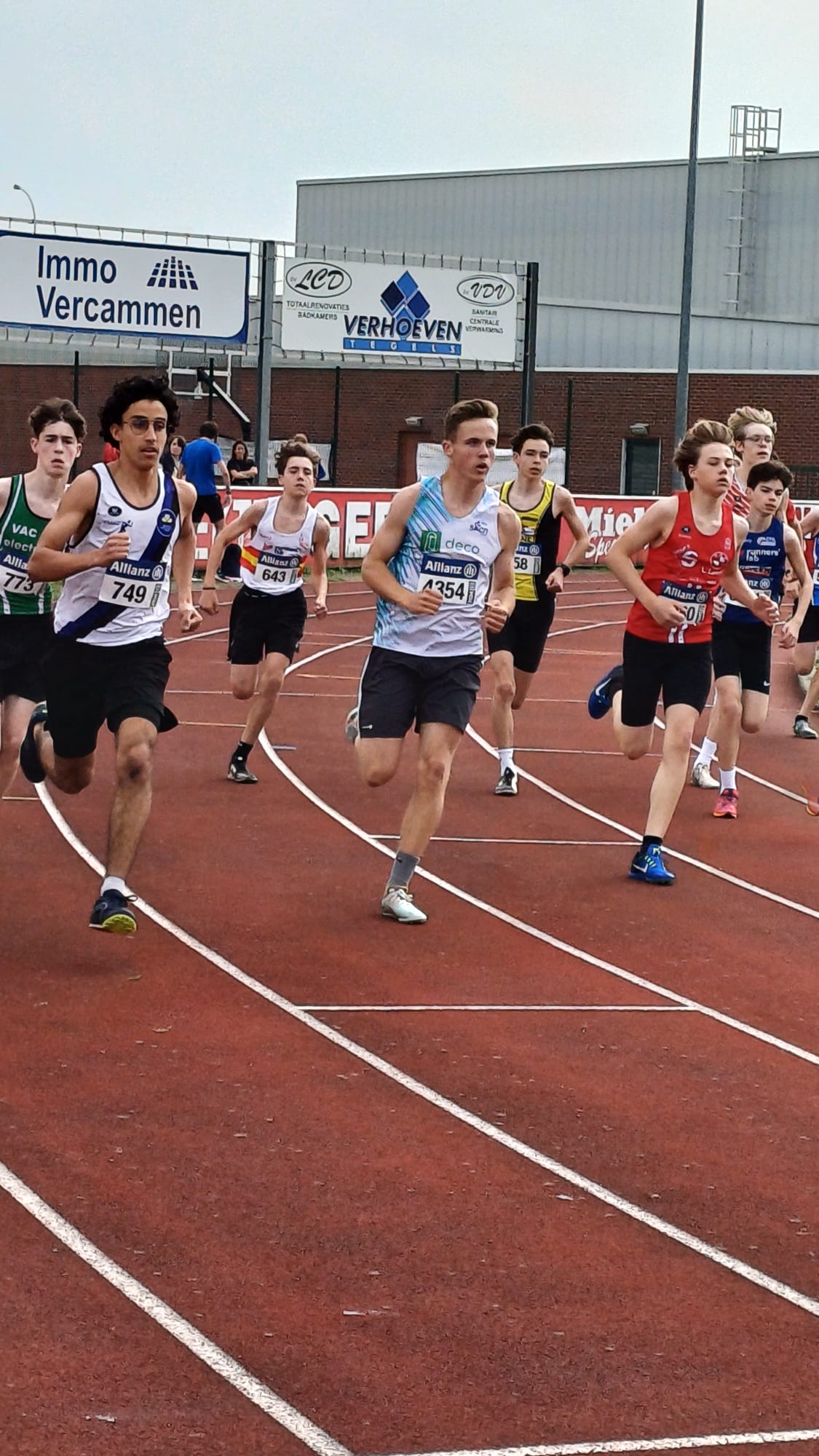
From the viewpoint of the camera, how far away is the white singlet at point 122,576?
7.79 meters

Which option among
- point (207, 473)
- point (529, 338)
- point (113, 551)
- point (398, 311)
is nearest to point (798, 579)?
point (113, 551)

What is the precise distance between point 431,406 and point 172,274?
16.0 metres

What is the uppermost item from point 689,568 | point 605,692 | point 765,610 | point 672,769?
point 689,568

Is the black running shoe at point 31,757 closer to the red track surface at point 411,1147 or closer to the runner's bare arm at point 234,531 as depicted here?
the red track surface at point 411,1147

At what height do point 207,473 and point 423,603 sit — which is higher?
point 207,473

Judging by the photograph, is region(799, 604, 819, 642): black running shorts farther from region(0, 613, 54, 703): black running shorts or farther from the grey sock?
region(0, 613, 54, 703): black running shorts

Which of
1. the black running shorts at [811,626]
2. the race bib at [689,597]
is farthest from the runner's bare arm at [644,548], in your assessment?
the black running shorts at [811,626]

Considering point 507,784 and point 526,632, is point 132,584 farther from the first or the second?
point 507,784

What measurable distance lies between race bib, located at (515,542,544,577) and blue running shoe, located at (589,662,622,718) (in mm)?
795

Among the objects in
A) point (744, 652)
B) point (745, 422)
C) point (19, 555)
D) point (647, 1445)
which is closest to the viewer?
point (647, 1445)

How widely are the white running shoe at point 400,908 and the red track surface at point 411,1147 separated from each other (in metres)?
0.11

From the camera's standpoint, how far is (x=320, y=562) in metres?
12.2

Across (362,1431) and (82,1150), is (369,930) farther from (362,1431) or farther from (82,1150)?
(362,1431)

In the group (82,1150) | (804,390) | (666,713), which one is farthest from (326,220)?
(82,1150)
